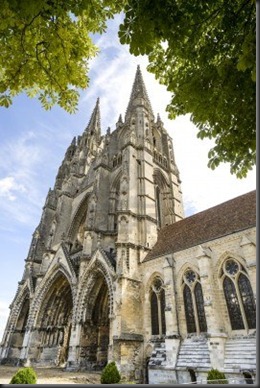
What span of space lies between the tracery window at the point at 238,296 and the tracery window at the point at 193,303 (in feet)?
5.25

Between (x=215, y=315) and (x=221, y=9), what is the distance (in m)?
13.2

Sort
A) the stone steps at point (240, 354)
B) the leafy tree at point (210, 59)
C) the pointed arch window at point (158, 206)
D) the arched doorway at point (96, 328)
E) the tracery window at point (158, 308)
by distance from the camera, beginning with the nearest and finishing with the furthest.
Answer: the leafy tree at point (210, 59) < the stone steps at point (240, 354) < the tracery window at point (158, 308) < the arched doorway at point (96, 328) < the pointed arch window at point (158, 206)

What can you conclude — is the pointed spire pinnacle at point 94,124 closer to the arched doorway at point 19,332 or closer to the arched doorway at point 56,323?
the arched doorway at point 56,323

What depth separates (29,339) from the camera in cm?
2080

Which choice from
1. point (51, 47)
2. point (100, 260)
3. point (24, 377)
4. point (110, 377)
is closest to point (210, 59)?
point (51, 47)

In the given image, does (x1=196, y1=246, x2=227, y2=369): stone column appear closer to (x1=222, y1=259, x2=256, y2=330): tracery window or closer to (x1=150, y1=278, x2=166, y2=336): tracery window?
(x1=222, y1=259, x2=256, y2=330): tracery window

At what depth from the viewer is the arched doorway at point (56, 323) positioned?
66.7ft

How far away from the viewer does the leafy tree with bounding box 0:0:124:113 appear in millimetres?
3322

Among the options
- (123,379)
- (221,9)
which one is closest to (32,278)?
(123,379)

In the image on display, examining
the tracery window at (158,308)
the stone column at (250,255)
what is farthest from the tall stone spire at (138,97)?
the stone column at (250,255)

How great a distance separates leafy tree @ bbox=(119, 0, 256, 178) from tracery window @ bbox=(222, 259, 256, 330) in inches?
402

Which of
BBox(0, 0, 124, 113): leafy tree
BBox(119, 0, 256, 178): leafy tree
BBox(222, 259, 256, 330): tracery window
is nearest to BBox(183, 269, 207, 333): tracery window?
BBox(222, 259, 256, 330): tracery window

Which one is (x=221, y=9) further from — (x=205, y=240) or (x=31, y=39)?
(x=205, y=240)

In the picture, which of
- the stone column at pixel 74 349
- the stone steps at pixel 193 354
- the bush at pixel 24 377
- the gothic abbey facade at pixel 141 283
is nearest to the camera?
the bush at pixel 24 377
